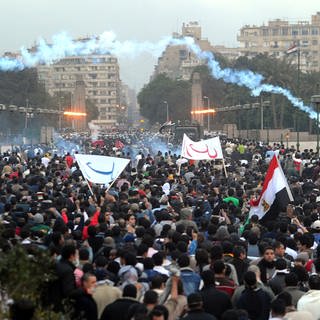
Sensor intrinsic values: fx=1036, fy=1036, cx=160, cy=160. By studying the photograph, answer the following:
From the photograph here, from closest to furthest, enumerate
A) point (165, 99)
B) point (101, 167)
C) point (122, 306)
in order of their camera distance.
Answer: point (122, 306)
point (101, 167)
point (165, 99)

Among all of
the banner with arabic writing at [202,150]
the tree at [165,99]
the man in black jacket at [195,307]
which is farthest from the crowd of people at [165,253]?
the tree at [165,99]

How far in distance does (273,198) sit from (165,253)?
482 cm

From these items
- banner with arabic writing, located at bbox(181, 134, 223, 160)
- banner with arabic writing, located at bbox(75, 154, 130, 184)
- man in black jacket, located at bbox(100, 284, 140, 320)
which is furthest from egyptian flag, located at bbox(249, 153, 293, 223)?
banner with arabic writing, located at bbox(181, 134, 223, 160)

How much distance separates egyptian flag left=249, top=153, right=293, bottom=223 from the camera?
15.8 meters

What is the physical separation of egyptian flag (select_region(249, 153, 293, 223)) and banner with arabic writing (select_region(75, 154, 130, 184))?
13.3ft

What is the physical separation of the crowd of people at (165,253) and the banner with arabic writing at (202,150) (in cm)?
512

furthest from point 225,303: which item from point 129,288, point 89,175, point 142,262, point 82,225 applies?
point 89,175

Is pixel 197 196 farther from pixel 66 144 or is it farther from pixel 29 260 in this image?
pixel 66 144

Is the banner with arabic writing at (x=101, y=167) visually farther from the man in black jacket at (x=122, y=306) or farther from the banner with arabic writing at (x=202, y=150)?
the man in black jacket at (x=122, y=306)

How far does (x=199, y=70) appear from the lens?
353ft

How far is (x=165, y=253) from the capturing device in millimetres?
11383

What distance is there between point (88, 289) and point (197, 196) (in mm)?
10218

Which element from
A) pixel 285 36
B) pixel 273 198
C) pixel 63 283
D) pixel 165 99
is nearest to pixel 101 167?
pixel 273 198

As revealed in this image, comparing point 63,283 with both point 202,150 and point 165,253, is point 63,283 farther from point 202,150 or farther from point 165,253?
point 202,150
